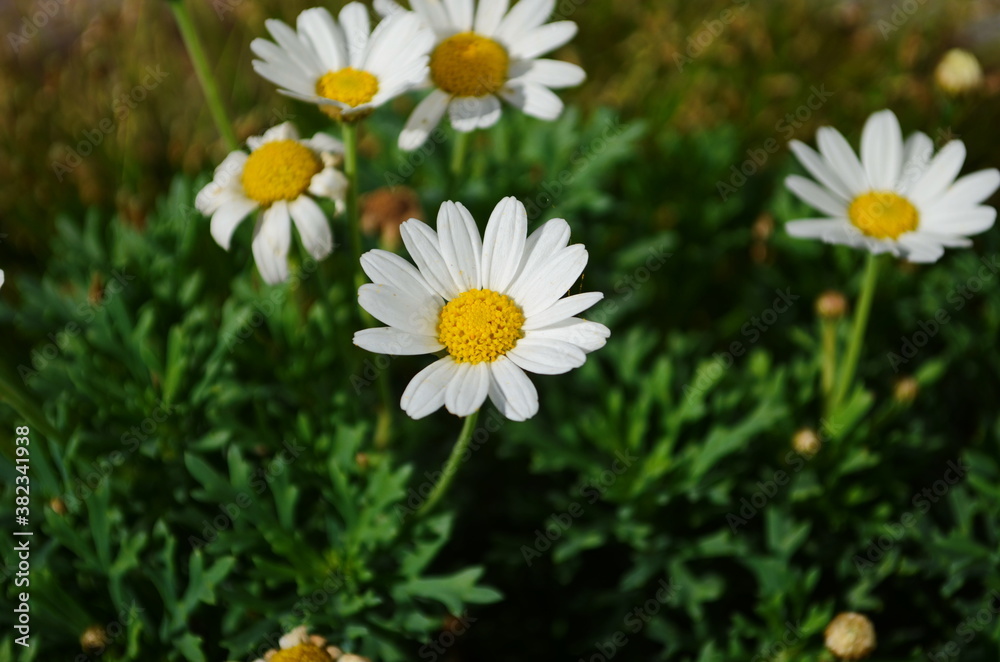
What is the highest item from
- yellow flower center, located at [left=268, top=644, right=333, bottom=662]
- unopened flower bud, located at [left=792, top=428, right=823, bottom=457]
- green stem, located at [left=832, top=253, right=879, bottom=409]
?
green stem, located at [left=832, top=253, right=879, bottom=409]

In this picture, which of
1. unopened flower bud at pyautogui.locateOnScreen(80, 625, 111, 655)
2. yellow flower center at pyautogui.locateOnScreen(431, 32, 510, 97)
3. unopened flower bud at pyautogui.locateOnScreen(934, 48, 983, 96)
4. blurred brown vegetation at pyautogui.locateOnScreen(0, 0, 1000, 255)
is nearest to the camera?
unopened flower bud at pyautogui.locateOnScreen(80, 625, 111, 655)

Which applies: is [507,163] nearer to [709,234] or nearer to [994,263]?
[709,234]

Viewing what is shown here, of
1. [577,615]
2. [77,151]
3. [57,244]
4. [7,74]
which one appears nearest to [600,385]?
[577,615]

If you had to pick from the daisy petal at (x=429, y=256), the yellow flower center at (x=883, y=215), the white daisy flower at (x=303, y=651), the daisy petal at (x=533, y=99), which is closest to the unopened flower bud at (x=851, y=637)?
the yellow flower center at (x=883, y=215)

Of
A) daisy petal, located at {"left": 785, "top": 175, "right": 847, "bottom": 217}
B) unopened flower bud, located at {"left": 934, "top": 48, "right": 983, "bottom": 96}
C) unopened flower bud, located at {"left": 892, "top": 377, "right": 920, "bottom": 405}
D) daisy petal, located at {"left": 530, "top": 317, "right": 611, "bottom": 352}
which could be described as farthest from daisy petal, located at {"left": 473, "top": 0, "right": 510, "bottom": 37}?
unopened flower bud, located at {"left": 892, "top": 377, "right": 920, "bottom": 405}

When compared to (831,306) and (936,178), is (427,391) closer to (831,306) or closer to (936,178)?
(831,306)

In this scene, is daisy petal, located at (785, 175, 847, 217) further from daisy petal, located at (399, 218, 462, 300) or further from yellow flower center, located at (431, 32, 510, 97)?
daisy petal, located at (399, 218, 462, 300)

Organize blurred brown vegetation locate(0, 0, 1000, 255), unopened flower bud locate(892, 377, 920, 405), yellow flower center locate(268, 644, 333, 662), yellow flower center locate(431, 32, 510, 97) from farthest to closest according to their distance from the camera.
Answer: blurred brown vegetation locate(0, 0, 1000, 255) < unopened flower bud locate(892, 377, 920, 405) < yellow flower center locate(431, 32, 510, 97) < yellow flower center locate(268, 644, 333, 662)
